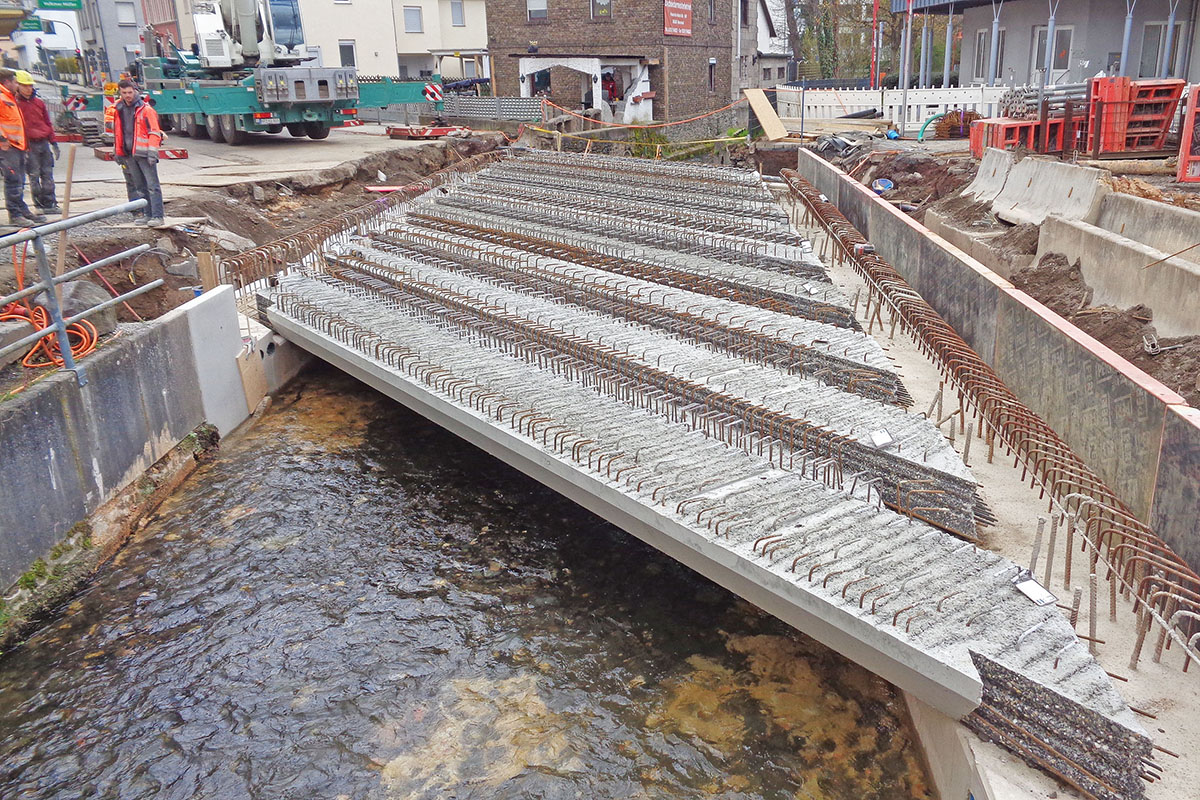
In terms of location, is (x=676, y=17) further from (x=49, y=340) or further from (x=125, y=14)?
(x=125, y=14)

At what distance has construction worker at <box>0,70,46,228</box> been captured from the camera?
1041cm

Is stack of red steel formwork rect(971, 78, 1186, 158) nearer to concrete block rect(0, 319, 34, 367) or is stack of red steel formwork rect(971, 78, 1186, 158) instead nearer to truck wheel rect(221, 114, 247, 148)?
concrete block rect(0, 319, 34, 367)

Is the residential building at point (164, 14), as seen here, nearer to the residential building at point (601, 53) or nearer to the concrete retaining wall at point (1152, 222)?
the residential building at point (601, 53)

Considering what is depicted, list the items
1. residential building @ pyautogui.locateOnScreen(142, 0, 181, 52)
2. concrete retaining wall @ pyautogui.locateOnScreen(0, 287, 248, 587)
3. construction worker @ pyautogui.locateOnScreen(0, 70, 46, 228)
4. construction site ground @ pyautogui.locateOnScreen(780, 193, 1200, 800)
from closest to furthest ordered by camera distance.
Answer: construction site ground @ pyautogui.locateOnScreen(780, 193, 1200, 800)
concrete retaining wall @ pyautogui.locateOnScreen(0, 287, 248, 587)
construction worker @ pyautogui.locateOnScreen(0, 70, 46, 228)
residential building @ pyautogui.locateOnScreen(142, 0, 181, 52)

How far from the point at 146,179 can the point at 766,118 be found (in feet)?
60.2

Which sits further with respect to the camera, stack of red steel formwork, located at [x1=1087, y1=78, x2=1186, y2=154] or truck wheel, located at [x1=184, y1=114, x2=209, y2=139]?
truck wheel, located at [x1=184, y1=114, x2=209, y2=139]

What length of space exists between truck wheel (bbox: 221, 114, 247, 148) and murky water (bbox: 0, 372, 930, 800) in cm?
1622

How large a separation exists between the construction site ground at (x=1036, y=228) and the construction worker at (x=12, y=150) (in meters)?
12.1

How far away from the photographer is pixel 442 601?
673 cm

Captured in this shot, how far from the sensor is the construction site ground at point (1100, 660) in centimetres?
398

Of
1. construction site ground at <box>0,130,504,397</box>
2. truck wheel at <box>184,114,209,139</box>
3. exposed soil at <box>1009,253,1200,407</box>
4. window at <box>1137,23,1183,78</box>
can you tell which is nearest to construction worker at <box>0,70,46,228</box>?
construction site ground at <box>0,130,504,397</box>

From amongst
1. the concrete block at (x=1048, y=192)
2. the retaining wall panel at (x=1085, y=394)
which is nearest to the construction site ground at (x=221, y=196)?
the retaining wall panel at (x=1085, y=394)

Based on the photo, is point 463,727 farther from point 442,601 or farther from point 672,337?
point 672,337

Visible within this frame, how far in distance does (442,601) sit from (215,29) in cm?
1948
